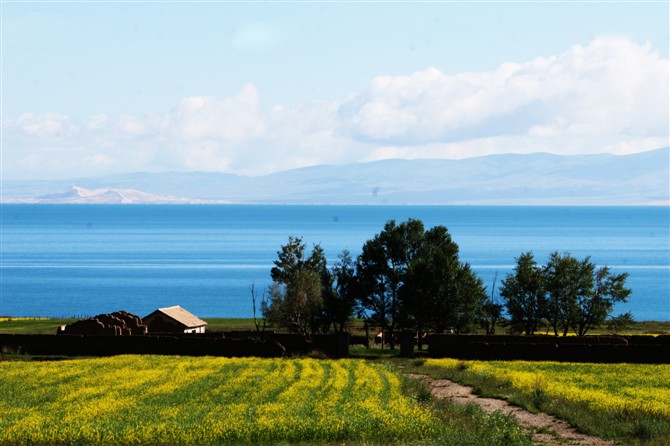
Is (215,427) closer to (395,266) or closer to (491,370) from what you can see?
(491,370)

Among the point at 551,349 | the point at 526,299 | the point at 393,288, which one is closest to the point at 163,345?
the point at 551,349

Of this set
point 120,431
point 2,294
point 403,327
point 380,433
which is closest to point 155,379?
point 120,431

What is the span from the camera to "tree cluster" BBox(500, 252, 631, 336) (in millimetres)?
84688

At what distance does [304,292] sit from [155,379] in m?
42.7

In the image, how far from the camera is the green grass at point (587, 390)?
31109 mm

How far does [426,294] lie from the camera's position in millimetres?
77250

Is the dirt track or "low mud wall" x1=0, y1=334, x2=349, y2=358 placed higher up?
"low mud wall" x1=0, y1=334, x2=349, y2=358

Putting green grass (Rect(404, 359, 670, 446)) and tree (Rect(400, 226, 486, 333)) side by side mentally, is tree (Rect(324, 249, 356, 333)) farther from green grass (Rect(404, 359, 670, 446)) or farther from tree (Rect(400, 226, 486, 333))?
green grass (Rect(404, 359, 670, 446))

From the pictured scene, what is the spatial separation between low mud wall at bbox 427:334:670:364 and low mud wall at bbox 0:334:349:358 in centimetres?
716

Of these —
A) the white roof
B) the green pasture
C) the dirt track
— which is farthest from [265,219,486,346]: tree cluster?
the dirt track

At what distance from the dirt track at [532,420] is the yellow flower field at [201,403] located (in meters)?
2.45

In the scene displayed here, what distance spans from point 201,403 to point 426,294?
42523 millimetres

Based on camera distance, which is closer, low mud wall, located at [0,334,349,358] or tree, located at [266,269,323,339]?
low mud wall, located at [0,334,349,358]

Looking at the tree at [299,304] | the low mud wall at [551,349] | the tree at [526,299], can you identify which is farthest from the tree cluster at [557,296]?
the low mud wall at [551,349]
